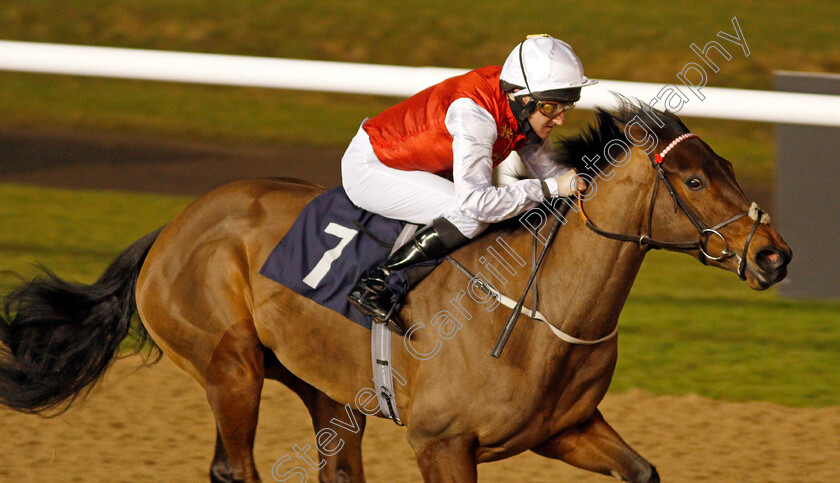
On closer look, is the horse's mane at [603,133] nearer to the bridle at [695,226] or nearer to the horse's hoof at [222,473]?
the bridle at [695,226]

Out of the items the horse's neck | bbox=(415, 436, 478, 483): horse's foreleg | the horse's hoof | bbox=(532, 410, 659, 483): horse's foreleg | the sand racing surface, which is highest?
the horse's neck

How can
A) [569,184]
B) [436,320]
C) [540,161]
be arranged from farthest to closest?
[540,161] < [436,320] < [569,184]

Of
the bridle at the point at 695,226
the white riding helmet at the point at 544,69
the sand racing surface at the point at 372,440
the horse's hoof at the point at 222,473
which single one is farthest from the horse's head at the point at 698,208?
the horse's hoof at the point at 222,473

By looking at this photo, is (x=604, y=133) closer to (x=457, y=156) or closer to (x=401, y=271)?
(x=457, y=156)

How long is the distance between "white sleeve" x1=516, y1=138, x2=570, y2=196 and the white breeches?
332 mm

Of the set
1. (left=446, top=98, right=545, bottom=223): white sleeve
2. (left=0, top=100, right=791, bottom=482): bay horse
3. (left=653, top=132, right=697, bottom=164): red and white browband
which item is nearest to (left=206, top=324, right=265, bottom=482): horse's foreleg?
(left=0, top=100, right=791, bottom=482): bay horse

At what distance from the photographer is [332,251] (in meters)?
3.67

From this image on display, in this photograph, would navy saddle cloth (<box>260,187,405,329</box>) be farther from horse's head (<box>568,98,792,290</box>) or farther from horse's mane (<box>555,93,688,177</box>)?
horse's head (<box>568,98,792,290</box>)

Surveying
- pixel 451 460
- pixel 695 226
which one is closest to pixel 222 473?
pixel 451 460

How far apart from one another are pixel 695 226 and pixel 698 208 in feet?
0.17

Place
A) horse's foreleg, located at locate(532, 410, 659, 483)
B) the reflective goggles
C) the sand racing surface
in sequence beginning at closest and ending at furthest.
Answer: the reflective goggles → horse's foreleg, located at locate(532, 410, 659, 483) → the sand racing surface

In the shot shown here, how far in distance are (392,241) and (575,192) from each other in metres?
0.66

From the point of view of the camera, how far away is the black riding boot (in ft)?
11.4

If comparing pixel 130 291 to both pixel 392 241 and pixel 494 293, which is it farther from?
pixel 494 293
